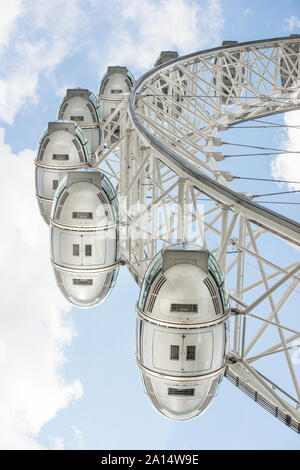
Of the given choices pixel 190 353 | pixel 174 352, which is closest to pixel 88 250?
pixel 174 352

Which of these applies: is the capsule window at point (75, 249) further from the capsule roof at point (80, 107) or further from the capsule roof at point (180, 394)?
the capsule roof at point (80, 107)

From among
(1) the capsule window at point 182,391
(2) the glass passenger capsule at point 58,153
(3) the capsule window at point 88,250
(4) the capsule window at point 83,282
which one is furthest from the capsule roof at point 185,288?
(2) the glass passenger capsule at point 58,153

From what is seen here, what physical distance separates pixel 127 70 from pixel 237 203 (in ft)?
74.6

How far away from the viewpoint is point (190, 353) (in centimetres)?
1067

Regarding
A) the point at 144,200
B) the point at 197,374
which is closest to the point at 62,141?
the point at 144,200

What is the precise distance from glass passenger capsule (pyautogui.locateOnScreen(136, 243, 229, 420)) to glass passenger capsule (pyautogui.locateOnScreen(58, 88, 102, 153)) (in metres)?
16.4

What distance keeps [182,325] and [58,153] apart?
11.4 meters

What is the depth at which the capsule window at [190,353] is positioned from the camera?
1064cm

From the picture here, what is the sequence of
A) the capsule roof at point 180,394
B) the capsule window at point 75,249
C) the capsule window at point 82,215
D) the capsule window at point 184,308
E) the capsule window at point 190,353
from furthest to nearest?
1. the capsule window at point 75,249
2. the capsule window at point 82,215
3. the capsule roof at point 180,394
4. the capsule window at point 190,353
5. the capsule window at point 184,308

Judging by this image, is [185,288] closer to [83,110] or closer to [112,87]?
[83,110]

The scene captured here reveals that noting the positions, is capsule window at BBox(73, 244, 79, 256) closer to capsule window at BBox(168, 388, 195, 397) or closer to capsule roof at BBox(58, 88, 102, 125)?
capsule window at BBox(168, 388, 195, 397)

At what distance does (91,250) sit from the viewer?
14.9 meters

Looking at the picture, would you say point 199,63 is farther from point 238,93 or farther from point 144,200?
point 144,200

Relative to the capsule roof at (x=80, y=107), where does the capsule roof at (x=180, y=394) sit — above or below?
below
